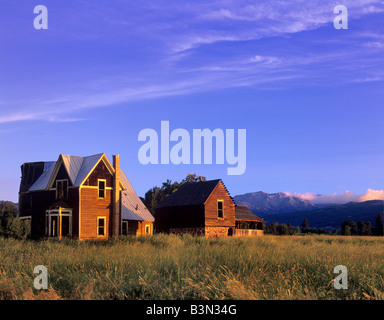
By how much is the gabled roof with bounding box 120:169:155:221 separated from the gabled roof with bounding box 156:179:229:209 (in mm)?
4809

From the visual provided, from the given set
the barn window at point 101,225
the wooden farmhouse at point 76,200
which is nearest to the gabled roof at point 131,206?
the wooden farmhouse at point 76,200

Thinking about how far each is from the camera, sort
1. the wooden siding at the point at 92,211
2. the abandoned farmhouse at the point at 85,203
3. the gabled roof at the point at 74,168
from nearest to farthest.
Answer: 1. the wooden siding at the point at 92,211
2. the abandoned farmhouse at the point at 85,203
3. the gabled roof at the point at 74,168

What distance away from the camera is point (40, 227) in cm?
3834

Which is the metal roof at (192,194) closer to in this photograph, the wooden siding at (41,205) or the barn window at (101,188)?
the barn window at (101,188)

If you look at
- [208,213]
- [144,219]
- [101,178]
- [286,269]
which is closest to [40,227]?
[101,178]

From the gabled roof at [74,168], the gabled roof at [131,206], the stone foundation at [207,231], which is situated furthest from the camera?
the stone foundation at [207,231]

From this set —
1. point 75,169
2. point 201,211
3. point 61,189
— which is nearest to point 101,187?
point 75,169

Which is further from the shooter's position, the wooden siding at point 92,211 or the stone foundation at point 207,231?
the stone foundation at point 207,231

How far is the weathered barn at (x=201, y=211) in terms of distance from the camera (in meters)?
46.3

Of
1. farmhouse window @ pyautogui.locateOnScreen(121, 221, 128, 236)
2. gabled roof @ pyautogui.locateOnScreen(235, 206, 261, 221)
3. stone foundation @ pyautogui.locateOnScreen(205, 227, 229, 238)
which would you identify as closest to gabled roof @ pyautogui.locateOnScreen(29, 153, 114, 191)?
farmhouse window @ pyautogui.locateOnScreen(121, 221, 128, 236)

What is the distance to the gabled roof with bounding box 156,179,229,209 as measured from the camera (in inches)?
1859

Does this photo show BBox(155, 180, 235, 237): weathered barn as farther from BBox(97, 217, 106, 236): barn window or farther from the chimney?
BBox(97, 217, 106, 236): barn window
